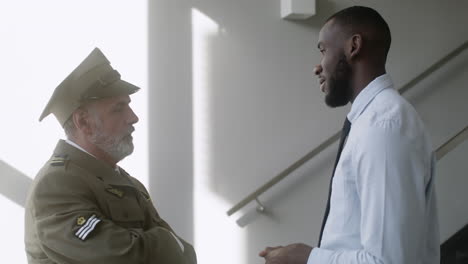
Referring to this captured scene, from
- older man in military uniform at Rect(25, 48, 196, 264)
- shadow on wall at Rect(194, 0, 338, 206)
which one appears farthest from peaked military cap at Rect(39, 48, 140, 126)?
shadow on wall at Rect(194, 0, 338, 206)

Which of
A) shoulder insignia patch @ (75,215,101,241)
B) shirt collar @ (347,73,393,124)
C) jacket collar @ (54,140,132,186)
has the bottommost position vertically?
shoulder insignia patch @ (75,215,101,241)

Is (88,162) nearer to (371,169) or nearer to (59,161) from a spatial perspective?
(59,161)

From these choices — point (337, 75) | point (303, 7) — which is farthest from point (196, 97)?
point (337, 75)

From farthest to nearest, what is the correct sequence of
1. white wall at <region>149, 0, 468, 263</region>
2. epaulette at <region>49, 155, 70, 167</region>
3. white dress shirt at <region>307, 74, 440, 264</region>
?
white wall at <region>149, 0, 468, 263</region> → epaulette at <region>49, 155, 70, 167</region> → white dress shirt at <region>307, 74, 440, 264</region>

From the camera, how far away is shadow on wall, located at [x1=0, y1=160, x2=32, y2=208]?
109 inches

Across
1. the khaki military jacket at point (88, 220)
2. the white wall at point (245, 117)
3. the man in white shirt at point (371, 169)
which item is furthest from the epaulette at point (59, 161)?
the white wall at point (245, 117)

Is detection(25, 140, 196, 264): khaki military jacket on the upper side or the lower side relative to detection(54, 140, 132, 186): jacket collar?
lower

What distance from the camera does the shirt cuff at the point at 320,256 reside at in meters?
1.28

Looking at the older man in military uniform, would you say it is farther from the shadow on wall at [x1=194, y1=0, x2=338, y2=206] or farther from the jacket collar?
the shadow on wall at [x1=194, y1=0, x2=338, y2=206]

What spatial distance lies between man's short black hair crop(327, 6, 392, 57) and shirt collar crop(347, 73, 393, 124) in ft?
0.32

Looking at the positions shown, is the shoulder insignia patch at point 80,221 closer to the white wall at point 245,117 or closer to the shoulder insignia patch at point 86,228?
the shoulder insignia patch at point 86,228

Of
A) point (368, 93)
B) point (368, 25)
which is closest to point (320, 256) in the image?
point (368, 93)

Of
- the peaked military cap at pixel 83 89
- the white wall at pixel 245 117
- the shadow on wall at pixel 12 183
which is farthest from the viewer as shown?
the white wall at pixel 245 117

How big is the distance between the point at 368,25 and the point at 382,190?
485 mm
